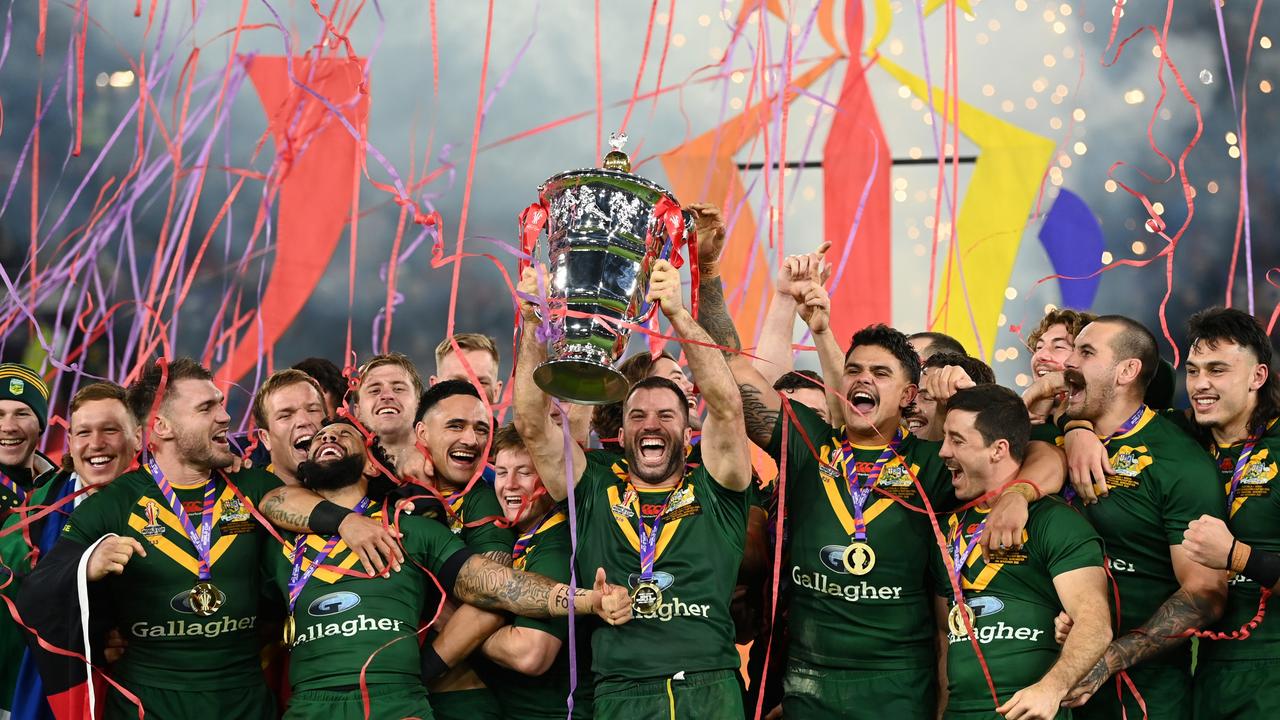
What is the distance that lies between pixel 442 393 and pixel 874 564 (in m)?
1.49

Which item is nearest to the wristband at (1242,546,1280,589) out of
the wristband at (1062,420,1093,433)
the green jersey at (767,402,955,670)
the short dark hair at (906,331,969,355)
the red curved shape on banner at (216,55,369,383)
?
the wristband at (1062,420,1093,433)

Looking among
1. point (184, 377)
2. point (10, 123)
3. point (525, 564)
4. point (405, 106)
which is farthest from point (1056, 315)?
point (10, 123)

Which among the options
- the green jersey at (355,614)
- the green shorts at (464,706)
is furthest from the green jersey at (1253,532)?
the green jersey at (355,614)

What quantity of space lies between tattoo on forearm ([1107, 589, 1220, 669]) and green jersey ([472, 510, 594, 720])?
4.95 ft

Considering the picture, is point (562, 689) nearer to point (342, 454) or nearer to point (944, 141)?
point (342, 454)

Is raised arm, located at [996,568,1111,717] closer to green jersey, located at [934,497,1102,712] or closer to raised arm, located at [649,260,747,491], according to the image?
green jersey, located at [934,497,1102,712]

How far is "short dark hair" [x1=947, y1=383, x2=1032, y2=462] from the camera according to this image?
11.2ft

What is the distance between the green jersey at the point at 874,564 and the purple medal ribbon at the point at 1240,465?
80 cm

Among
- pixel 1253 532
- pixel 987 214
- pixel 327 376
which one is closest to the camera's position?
pixel 1253 532

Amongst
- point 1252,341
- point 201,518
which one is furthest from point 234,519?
point 1252,341

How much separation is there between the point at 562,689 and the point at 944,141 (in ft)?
15.7

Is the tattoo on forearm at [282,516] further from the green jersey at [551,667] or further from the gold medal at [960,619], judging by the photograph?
the gold medal at [960,619]

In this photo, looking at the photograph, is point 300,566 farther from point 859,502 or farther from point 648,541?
point 859,502

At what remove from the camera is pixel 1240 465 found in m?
3.57
